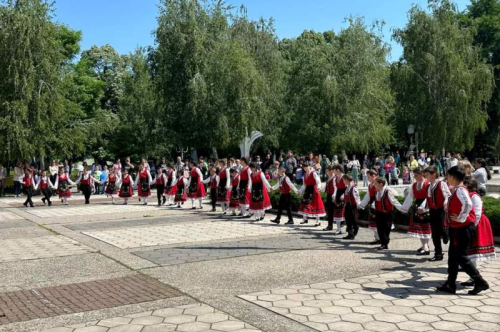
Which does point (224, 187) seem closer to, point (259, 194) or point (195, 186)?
point (195, 186)

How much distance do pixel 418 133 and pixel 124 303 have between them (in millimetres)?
32947

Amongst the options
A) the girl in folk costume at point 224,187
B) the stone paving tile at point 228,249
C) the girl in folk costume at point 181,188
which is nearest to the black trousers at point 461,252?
the stone paving tile at point 228,249

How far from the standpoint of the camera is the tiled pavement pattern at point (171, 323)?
5.87 meters

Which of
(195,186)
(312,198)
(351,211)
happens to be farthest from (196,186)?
(351,211)

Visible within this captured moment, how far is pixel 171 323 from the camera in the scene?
6.07 m

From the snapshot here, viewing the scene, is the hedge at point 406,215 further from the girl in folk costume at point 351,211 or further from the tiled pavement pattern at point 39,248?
the tiled pavement pattern at point 39,248

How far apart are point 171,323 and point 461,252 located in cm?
375

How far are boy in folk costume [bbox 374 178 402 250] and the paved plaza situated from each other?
0.35 m

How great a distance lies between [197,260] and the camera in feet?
31.8

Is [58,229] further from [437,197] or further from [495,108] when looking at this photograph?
[495,108]

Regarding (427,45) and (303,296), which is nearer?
(303,296)

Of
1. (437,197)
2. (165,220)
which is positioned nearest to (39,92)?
(165,220)

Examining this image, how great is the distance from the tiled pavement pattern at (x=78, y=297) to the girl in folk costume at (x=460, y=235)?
140 inches

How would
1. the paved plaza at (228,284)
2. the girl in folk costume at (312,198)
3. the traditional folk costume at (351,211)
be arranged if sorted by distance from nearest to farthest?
the paved plaza at (228,284)
the traditional folk costume at (351,211)
the girl in folk costume at (312,198)
